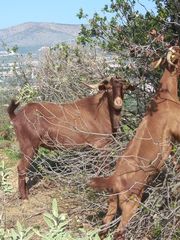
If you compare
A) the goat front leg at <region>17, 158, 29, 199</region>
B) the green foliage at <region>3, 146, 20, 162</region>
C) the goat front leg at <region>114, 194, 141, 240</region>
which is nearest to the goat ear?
the goat front leg at <region>17, 158, 29, 199</region>

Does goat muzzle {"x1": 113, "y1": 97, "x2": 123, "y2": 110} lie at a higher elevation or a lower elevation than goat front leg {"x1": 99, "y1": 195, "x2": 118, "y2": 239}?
higher

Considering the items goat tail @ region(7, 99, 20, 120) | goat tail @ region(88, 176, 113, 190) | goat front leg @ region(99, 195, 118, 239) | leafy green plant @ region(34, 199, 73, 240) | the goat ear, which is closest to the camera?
leafy green plant @ region(34, 199, 73, 240)

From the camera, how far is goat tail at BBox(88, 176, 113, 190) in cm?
497

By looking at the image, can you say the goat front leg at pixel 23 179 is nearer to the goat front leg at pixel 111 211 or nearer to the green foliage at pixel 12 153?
the green foliage at pixel 12 153

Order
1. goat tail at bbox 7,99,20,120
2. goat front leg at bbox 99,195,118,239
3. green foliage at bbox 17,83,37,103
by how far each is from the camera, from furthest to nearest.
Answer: green foliage at bbox 17,83,37,103
goat tail at bbox 7,99,20,120
goat front leg at bbox 99,195,118,239

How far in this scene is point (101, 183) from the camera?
502 cm

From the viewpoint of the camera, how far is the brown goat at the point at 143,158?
→ 504cm

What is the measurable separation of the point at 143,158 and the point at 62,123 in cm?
268

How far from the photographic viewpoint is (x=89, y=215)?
623 cm

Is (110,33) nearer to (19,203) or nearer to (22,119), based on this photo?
(22,119)

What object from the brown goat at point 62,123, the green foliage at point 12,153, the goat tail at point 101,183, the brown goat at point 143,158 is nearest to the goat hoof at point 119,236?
the brown goat at point 143,158

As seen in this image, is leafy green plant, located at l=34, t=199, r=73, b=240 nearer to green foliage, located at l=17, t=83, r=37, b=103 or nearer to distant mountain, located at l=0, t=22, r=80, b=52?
distant mountain, located at l=0, t=22, r=80, b=52

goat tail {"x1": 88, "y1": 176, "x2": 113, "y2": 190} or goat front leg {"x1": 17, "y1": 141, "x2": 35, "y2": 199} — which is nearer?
goat tail {"x1": 88, "y1": 176, "x2": 113, "y2": 190}

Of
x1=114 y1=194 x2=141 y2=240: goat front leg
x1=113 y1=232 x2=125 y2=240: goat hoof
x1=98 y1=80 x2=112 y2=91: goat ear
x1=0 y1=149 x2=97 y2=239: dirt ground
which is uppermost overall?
x1=98 y1=80 x2=112 y2=91: goat ear
